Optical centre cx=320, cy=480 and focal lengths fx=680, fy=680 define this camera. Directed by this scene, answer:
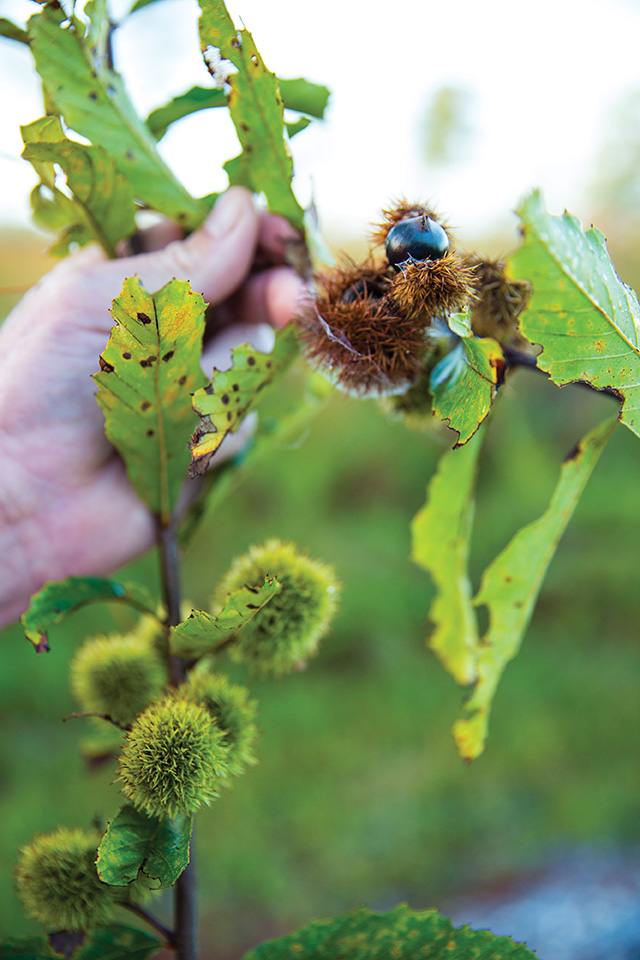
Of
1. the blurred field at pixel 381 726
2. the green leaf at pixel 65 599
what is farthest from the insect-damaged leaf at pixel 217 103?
the blurred field at pixel 381 726

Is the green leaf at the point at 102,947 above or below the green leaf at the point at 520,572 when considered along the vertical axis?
below

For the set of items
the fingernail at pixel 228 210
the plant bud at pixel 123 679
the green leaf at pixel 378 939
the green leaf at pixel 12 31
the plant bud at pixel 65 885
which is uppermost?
the green leaf at pixel 12 31

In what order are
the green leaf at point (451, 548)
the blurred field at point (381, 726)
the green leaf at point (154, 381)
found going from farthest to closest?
the blurred field at point (381, 726), the green leaf at point (451, 548), the green leaf at point (154, 381)

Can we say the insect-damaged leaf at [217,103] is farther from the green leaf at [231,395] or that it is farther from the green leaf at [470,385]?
the green leaf at [470,385]

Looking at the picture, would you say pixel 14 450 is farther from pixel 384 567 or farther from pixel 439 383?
pixel 384 567

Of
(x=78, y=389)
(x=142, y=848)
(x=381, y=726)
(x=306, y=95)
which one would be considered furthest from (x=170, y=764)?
(x=381, y=726)

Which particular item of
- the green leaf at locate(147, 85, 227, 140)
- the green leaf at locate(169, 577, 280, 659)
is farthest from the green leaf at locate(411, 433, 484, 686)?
the green leaf at locate(147, 85, 227, 140)

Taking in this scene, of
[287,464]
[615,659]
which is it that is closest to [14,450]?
[615,659]
